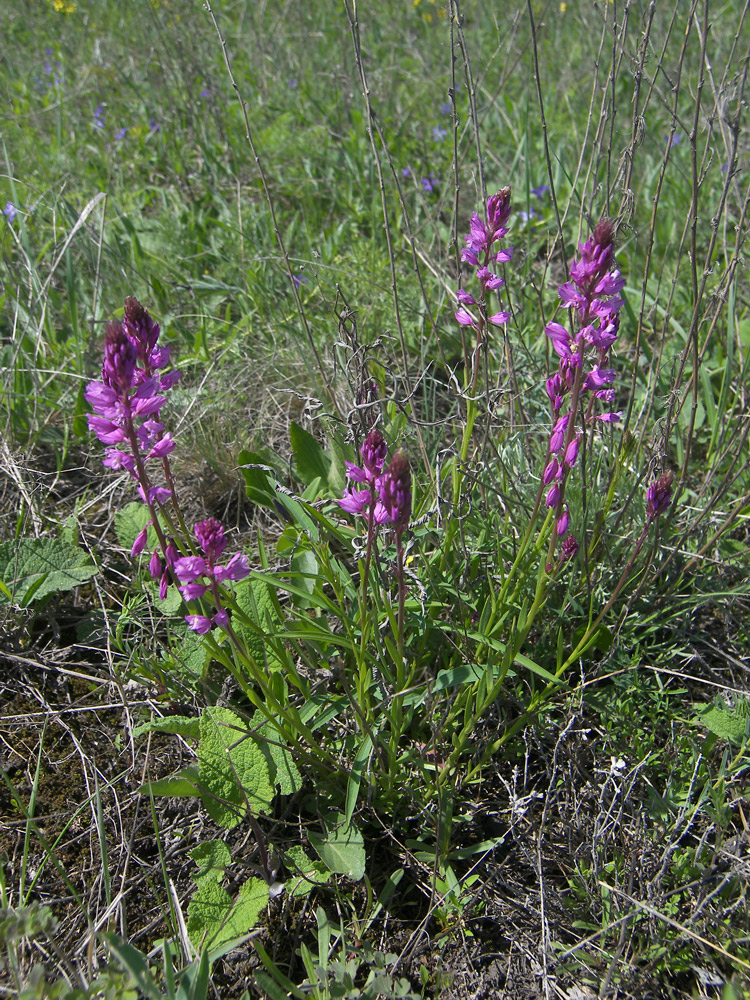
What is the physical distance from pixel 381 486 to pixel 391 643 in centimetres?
75

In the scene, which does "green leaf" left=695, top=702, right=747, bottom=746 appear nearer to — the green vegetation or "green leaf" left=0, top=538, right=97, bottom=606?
the green vegetation

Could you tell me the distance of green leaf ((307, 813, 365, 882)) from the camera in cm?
169

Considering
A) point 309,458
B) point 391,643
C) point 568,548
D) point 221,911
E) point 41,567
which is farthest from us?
point 309,458

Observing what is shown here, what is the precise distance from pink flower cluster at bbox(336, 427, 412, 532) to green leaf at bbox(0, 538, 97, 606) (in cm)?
128

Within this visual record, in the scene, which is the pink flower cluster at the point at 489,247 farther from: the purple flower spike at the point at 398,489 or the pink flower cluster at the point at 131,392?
the pink flower cluster at the point at 131,392

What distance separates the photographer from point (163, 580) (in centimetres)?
154

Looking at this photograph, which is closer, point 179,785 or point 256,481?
point 179,785

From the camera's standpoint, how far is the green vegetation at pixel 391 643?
160 centimetres

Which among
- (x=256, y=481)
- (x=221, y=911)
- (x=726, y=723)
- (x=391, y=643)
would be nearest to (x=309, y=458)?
(x=256, y=481)

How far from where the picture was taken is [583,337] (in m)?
1.45

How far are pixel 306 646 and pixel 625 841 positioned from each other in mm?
1025

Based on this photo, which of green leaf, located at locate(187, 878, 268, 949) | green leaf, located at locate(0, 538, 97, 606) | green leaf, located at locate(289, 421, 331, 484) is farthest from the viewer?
green leaf, located at locate(289, 421, 331, 484)

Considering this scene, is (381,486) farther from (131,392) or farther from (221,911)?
(221,911)

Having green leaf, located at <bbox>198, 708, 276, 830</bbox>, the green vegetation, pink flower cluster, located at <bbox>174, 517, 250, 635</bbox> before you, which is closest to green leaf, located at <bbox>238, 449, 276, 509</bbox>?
the green vegetation
